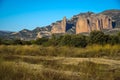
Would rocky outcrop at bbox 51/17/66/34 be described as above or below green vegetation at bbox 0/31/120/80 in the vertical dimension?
above

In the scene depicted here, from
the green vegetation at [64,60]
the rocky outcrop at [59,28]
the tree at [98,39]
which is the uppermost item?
the rocky outcrop at [59,28]

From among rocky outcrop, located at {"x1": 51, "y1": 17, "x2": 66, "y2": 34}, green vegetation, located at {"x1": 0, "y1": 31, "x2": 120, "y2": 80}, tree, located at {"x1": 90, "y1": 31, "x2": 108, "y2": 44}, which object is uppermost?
rocky outcrop, located at {"x1": 51, "y1": 17, "x2": 66, "y2": 34}

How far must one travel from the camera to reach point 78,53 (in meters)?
25.2

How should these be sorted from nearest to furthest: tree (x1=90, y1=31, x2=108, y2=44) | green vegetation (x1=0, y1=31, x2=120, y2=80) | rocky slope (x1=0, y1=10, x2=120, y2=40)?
green vegetation (x1=0, y1=31, x2=120, y2=80), tree (x1=90, y1=31, x2=108, y2=44), rocky slope (x1=0, y1=10, x2=120, y2=40)

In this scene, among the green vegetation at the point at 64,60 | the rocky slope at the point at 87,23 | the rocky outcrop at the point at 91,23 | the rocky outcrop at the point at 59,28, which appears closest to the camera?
the green vegetation at the point at 64,60

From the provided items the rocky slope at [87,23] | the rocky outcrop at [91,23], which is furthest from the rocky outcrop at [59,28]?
the rocky outcrop at [91,23]

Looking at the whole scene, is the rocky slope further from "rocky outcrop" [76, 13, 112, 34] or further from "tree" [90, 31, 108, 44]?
"tree" [90, 31, 108, 44]

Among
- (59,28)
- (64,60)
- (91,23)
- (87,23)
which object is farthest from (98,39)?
(59,28)

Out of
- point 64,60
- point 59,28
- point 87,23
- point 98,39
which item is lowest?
point 64,60

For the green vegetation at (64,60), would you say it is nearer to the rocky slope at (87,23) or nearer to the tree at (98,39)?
the tree at (98,39)

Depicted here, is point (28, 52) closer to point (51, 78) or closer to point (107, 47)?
point (107, 47)

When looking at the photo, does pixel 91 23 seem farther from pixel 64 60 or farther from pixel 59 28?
pixel 64 60

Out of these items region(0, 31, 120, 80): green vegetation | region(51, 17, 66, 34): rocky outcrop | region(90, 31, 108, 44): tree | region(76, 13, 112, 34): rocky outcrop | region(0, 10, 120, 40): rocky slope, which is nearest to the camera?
region(0, 31, 120, 80): green vegetation

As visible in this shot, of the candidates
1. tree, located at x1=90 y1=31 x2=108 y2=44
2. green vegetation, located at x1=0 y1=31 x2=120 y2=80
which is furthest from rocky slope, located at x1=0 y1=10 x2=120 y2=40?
green vegetation, located at x1=0 y1=31 x2=120 y2=80
